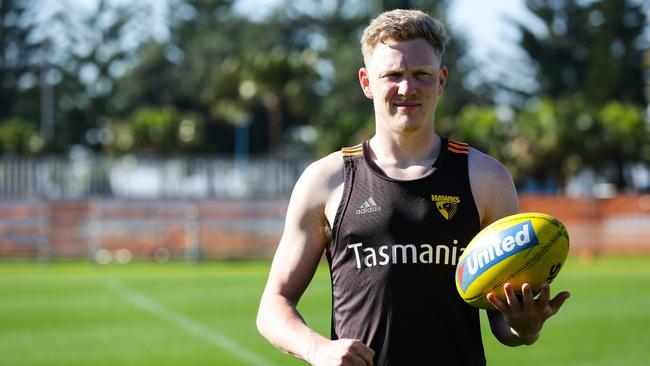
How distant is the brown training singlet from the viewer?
3729 mm

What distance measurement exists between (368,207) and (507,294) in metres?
0.57

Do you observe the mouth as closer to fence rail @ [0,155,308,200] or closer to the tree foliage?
fence rail @ [0,155,308,200]

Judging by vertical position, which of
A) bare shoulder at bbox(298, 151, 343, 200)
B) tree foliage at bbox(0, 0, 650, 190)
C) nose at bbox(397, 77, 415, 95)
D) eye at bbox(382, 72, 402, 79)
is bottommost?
bare shoulder at bbox(298, 151, 343, 200)

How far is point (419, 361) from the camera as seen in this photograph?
3.74 m

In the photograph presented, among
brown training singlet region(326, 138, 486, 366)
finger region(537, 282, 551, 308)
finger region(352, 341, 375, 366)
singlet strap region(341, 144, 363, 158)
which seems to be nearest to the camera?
finger region(352, 341, 375, 366)

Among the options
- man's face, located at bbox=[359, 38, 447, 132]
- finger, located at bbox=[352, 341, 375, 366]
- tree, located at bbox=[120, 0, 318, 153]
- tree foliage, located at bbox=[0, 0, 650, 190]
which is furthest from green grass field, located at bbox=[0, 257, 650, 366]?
tree, located at bbox=[120, 0, 318, 153]

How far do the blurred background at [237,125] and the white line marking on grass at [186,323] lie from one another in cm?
11

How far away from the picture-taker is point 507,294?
3646 millimetres

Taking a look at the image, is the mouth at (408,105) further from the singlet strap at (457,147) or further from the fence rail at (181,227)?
the fence rail at (181,227)

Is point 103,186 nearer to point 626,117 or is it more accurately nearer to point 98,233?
point 98,233

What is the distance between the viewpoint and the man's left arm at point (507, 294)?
12.0ft

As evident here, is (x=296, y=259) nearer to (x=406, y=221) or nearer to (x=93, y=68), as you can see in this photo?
(x=406, y=221)

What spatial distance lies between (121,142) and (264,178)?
78.7 feet

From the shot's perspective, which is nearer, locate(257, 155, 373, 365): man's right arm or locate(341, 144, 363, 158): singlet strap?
locate(257, 155, 373, 365): man's right arm
